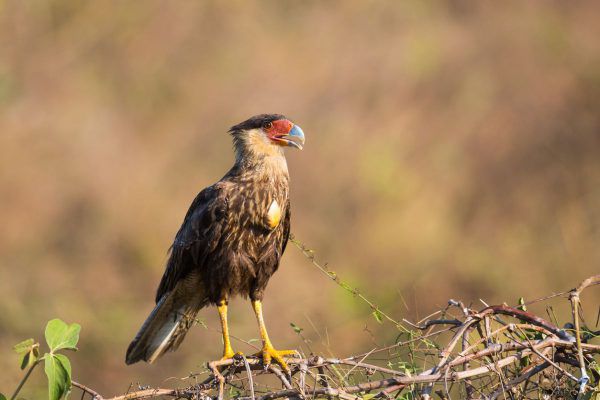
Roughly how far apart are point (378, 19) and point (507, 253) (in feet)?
11.2

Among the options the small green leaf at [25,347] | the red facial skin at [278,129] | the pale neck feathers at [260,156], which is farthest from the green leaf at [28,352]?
the red facial skin at [278,129]

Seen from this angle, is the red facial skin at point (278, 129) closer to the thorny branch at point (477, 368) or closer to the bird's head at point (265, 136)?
the bird's head at point (265, 136)

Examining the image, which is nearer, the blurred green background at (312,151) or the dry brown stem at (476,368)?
the dry brown stem at (476,368)

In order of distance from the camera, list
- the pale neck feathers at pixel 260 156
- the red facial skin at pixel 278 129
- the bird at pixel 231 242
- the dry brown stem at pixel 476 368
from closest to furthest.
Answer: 1. the dry brown stem at pixel 476 368
2. the bird at pixel 231 242
3. the pale neck feathers at pixel 260 156
4. the red facial skin at pixel 278 129

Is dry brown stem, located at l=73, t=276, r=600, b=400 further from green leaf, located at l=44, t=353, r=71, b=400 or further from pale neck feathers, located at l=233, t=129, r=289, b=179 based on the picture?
pale neck feathers, located at l=233, t=129, r=289, b=179

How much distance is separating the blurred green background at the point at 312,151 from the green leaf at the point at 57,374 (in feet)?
13.6

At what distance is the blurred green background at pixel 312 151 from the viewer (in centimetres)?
829

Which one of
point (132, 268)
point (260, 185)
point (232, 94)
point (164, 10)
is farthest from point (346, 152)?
point (260, 185)

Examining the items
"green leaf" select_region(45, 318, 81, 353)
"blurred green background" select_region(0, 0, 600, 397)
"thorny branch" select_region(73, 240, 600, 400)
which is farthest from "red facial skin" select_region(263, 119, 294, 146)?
"blurred green background" select_region(0, 0, 600, 397)

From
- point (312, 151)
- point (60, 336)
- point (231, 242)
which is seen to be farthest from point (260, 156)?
point (312, 151)

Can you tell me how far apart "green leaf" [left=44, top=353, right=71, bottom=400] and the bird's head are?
1918mm

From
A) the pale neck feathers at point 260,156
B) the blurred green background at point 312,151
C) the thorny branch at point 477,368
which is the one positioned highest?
the blurred green background at point 312,151

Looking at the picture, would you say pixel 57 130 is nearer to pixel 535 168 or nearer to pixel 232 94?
pixel 232 94

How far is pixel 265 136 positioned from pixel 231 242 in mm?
537
